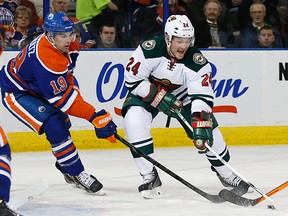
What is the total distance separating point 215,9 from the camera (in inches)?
310

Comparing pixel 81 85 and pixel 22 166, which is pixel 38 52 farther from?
pixel 81 85

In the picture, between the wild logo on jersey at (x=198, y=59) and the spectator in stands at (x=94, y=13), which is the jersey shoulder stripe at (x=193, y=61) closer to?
the wild logo on jersey at (x=198, y=59)

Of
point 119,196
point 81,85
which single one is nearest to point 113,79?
point 81,85

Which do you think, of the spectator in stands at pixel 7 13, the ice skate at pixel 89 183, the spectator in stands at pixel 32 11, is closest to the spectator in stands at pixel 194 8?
the spectator in stands at pixel 32 11

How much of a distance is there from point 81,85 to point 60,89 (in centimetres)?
206

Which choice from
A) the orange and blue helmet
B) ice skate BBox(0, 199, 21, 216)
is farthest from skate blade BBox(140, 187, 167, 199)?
ice skate BBox(0, 199, 21, 216)

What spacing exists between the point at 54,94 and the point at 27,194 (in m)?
0.54

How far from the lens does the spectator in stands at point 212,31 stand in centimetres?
786

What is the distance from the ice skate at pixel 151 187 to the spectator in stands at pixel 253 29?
8.00ft

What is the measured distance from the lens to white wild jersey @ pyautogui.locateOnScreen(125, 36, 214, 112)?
18.4 ft

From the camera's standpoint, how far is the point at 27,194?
5449mm

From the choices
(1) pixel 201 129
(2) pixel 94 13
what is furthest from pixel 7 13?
(1) pixel 201 129

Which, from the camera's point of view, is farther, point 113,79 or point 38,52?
point 113,79

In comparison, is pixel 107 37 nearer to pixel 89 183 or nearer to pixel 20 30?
pixel 20 30
